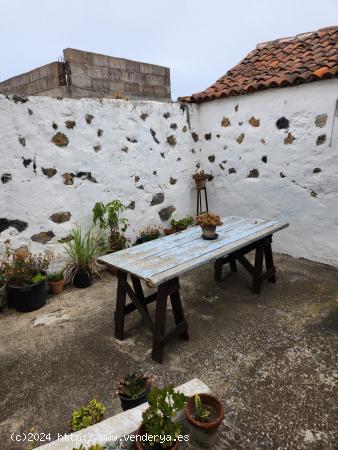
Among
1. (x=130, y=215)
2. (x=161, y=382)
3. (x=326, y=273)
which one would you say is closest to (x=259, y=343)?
(x=161, y=382)

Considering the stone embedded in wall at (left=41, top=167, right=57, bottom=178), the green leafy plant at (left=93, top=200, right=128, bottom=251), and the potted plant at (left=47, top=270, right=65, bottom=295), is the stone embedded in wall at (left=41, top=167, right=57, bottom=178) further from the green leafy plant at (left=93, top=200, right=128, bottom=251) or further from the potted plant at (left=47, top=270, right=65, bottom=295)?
the potted plant at (left=47, top=270, right=65, bottom=295)

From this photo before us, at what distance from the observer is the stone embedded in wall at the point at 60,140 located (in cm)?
365

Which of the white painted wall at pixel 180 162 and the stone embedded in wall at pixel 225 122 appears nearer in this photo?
the white painted wall at pixel 180 162

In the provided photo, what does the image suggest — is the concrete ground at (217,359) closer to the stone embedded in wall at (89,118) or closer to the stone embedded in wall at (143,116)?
the stone embedded in wall at (89,118)

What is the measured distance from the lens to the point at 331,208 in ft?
12.8

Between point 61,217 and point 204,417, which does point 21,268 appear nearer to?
point 61,217

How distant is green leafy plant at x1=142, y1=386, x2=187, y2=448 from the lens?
1.34 metres

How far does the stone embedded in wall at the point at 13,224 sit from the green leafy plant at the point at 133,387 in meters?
2.31

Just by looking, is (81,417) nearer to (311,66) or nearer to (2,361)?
(2,361)

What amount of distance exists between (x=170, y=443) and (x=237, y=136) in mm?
4175

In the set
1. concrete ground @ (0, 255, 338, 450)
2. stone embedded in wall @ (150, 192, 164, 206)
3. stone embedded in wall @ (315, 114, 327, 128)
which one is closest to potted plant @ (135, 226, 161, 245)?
stone embedded in wall @ (150, 192, 164, 206)

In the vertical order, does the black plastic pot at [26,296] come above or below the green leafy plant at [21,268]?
below

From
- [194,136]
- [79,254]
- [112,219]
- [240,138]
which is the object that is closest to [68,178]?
[112,219]

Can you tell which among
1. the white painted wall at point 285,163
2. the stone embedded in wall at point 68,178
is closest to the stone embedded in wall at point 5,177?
the stone embedded in wall at point 68,178
